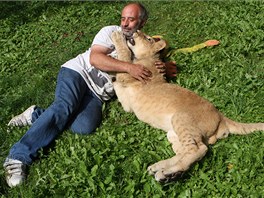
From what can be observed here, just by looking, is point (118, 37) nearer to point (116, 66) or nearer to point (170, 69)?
point (116, 66)

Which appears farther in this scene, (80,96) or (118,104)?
(118,104)

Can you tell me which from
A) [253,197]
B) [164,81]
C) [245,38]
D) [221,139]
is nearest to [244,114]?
[221,139]

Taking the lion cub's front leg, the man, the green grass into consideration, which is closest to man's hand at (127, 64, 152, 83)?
the man

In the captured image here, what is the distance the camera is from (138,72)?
528 centimetres

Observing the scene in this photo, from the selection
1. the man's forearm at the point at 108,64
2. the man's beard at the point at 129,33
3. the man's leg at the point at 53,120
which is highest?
the man's beard at the point at 129,33

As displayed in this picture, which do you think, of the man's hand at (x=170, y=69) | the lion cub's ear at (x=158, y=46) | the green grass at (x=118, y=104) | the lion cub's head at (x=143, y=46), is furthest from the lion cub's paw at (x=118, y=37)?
the green grass at (x=118, y=104)

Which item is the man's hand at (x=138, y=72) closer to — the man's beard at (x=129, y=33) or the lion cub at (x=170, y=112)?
the lion cub at (x=170, y=112)

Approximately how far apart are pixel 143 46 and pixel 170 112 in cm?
113

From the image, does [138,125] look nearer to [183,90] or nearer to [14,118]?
[183,90]

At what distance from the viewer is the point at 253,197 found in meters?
3.95

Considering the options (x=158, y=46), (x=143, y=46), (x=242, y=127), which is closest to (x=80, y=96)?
(x=143, y=46)

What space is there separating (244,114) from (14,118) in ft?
9.05

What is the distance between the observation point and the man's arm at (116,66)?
5289 millimetres

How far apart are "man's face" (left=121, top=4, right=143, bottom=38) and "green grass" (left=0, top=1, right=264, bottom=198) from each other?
934 mm
